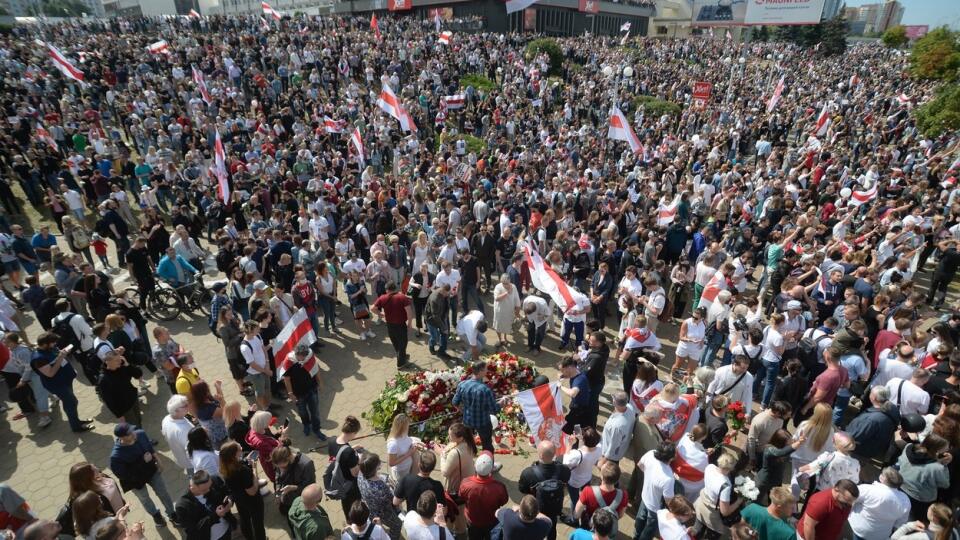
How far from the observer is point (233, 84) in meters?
23.5

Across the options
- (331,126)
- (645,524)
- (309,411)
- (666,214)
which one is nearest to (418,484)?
(645,524)

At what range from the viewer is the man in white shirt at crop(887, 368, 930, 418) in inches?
234

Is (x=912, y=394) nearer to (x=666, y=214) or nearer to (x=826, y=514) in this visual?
(x=826, y=514)

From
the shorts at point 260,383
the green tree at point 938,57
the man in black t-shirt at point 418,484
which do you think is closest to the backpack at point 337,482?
the man in black t-shirt at point 418,484

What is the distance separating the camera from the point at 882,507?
4.61 metres

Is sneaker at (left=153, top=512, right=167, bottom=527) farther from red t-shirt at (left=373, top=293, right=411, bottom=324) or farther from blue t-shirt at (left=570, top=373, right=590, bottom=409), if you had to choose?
blue t-shirt at (left=570, top=373, right=590, bottom=409)

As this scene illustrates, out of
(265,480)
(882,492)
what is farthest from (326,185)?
(882,492)

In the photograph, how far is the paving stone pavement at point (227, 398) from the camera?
650 centimetres

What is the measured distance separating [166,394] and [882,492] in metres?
9.63

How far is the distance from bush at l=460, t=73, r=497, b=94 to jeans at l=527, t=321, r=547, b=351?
21.9 metres

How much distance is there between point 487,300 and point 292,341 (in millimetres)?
5253

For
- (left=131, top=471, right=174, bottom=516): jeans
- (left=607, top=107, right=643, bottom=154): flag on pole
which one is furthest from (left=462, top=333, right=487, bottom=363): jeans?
(left=607, top=107, right=643, bottom=154): flag on pole

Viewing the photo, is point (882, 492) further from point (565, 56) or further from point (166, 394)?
point (565, 56)

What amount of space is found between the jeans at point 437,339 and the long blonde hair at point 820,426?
5735 millimetres
